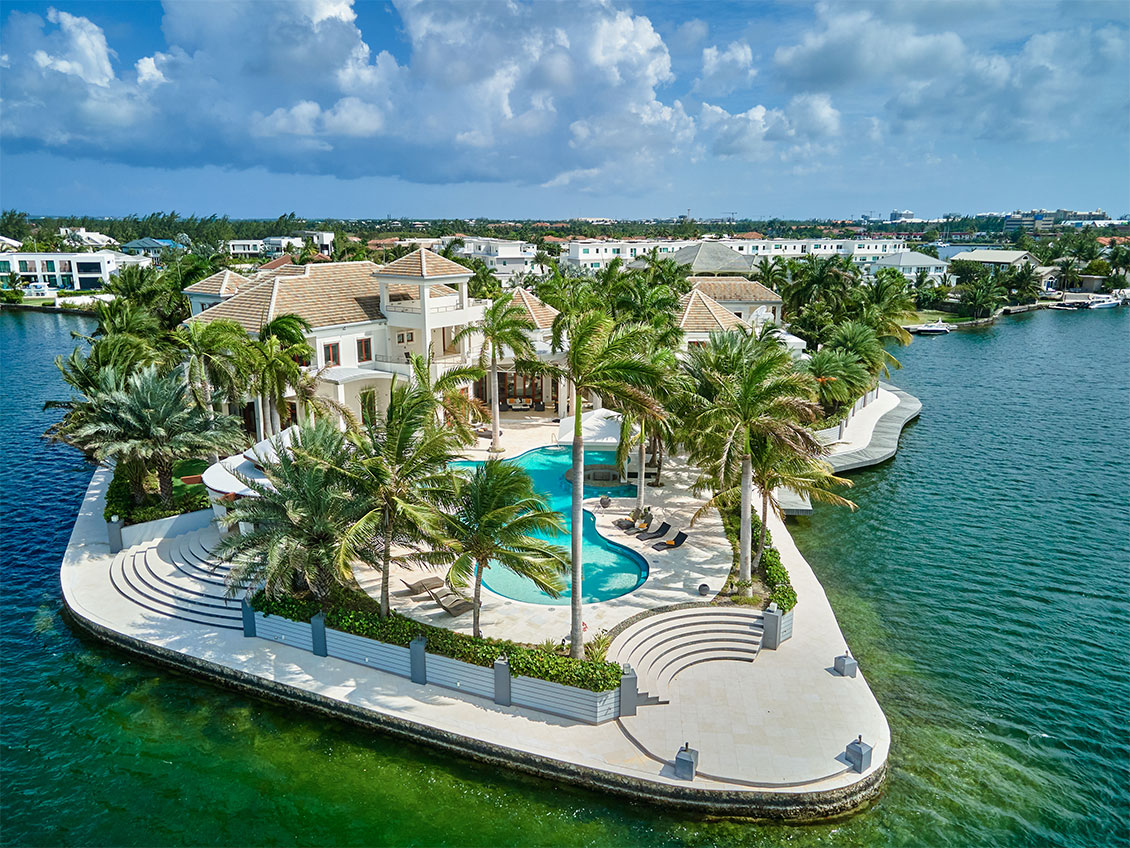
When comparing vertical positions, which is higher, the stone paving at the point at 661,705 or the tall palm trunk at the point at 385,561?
the tall palm trunk at the point at 385,561

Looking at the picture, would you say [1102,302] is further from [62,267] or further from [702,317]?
[62,267]

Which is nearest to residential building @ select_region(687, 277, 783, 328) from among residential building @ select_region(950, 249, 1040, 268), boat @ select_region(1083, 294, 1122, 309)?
boat @ select_region(1083, 294, 1122, 309)

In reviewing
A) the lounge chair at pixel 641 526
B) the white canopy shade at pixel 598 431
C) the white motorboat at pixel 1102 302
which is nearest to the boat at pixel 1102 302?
the white motorboat at pixel 1102 302

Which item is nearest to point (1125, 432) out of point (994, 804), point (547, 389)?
point (547, 389)

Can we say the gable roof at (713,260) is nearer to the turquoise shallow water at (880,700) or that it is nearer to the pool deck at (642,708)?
the turquoise shallow water at (880,700)

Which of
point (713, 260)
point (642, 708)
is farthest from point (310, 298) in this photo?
point (713, 260)

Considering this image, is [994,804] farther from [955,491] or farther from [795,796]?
[955,491]
